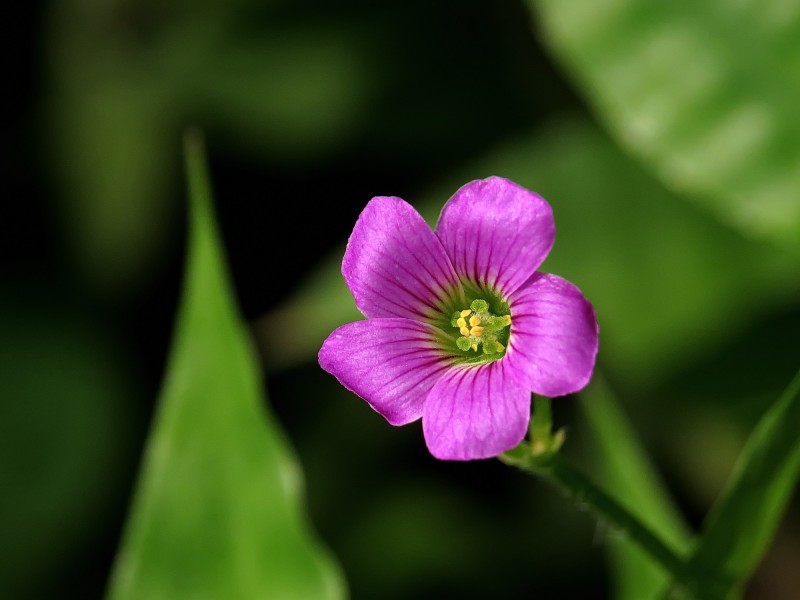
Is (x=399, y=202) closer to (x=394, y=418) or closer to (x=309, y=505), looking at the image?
(x=394, y=418)

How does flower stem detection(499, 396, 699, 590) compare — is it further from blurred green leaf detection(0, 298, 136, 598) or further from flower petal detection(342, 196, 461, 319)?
blurred green leaf detection(0, 298, 136, 598)

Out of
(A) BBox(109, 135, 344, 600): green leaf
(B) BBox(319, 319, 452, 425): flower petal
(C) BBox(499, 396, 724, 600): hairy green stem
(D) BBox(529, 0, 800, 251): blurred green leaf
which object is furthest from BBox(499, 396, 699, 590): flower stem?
(D) BBox(529, 0, 800, 251): blurred green leaf

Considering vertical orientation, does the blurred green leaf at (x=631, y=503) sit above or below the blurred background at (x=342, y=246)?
below

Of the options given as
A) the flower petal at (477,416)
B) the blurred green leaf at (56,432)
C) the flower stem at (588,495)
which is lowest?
the flower stem at (588,495)

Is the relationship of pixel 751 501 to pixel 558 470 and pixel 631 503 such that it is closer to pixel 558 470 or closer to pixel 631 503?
pixel 558 470

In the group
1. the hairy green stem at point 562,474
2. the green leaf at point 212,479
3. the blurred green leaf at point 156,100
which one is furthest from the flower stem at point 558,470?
the blurred green leaf at point 156,100

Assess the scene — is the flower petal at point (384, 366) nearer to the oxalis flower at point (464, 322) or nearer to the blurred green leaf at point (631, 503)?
the oxalis flower at point (464, 322)

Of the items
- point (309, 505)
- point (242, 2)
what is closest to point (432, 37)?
point (242, 2)
